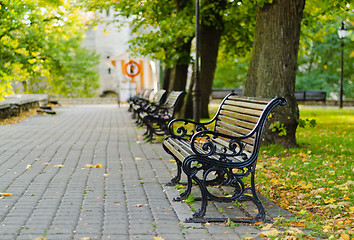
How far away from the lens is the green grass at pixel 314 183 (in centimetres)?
474

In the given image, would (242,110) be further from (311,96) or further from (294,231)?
(311,96)

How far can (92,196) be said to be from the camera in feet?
18.6

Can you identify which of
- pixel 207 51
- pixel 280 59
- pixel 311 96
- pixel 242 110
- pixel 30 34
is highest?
pixel 30 34

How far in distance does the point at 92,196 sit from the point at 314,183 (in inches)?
106

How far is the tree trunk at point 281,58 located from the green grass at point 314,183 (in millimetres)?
506

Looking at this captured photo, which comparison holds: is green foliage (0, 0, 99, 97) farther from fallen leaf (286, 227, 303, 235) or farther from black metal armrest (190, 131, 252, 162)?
fallen leaf (286, 227, 303, 235)

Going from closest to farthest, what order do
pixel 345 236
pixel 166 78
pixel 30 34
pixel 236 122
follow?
pixel 345 236, pixel 236 122, pixel 166 78, pixel 30 34

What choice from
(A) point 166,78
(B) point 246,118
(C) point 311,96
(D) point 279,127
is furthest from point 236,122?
(C) point 311,96

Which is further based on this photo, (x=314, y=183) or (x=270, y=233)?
(x=314, y=183)

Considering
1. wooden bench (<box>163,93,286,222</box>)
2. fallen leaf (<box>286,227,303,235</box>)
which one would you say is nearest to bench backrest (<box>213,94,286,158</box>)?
wooden bench (<box>163,93,286,222</box>)

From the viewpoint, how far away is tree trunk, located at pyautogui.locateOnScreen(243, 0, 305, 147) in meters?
9.27

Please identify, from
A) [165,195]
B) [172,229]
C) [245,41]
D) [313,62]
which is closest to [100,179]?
[165,195]

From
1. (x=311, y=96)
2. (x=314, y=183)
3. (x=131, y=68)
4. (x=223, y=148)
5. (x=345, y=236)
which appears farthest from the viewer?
(x=311, y=96)

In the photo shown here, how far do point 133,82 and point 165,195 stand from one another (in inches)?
951
